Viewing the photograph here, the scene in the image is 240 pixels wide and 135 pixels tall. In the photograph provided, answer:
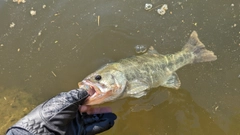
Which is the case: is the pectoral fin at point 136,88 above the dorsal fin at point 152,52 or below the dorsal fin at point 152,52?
below

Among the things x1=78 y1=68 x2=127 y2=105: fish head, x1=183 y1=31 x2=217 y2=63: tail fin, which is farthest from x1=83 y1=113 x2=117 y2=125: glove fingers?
x1=183 y1=31 x2=217 y2=63: tail fin

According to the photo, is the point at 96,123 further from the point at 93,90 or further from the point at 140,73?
the point at 140,73

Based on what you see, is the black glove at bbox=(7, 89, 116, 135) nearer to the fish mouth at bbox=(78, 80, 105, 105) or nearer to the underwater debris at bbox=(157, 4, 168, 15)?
the fish mouth at bbox=(78, 80, 105, 105)

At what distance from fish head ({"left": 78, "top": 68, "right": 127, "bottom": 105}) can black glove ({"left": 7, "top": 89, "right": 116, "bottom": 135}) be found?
0.25 m

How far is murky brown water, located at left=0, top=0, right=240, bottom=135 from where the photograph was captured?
4.39 metres

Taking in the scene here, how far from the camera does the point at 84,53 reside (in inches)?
185

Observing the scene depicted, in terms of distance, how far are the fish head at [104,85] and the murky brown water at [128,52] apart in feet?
2.89

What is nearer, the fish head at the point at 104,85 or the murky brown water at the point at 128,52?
the fish head at the point at 104,85

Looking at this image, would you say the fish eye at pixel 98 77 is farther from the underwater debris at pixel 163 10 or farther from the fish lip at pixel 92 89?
the underwater debris at pixel 163 10

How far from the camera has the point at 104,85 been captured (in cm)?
359

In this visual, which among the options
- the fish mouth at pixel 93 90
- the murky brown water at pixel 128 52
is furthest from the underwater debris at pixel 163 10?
the fish mouth at pixel 93 90

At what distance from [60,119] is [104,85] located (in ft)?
2.88

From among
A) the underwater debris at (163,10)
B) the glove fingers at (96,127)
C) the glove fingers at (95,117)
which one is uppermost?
the underwater debris at (163,10)

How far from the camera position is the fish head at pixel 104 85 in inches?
136
